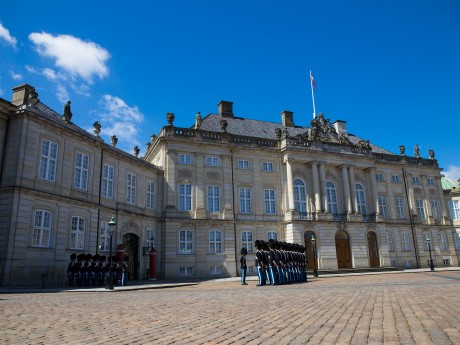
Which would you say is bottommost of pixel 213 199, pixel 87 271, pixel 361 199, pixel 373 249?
pixel 87 271

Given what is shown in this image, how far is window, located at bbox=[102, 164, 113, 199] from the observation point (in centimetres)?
A: 2873

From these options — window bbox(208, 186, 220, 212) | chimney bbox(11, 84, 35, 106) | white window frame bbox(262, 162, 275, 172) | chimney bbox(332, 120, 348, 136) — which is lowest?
window bbox(208, 186, 220, 212)

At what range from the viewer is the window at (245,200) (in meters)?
38.0

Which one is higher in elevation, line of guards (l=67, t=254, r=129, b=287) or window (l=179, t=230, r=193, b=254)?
window (l=179, t=230, r=193, b=254)

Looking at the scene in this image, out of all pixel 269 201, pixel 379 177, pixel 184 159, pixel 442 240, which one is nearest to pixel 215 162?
pixel 184 159

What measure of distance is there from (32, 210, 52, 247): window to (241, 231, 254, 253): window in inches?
741

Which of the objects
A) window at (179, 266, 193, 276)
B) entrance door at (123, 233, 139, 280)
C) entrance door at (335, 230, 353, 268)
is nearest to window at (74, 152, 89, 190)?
entrance door at (123, 233, 139, 280)

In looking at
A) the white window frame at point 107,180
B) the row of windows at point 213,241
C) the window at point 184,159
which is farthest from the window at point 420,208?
the white window frame at point 107,180

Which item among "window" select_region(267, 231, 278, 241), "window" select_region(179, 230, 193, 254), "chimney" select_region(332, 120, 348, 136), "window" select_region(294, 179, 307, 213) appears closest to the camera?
"window" select_region(179, 230, 193, 254)

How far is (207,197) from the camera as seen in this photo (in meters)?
36.6

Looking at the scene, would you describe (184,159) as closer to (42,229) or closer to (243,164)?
(243,164)

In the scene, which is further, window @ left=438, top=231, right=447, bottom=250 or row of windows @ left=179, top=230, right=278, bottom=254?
window @ left=438, top=231, right=447, bottom=250

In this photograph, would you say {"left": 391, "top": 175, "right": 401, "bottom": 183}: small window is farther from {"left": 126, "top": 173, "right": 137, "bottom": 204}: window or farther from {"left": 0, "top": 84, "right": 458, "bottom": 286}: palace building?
{"left": 126, "top": 173, "right": 137, "bottom": 204}: window

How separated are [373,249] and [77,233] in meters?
31.6
